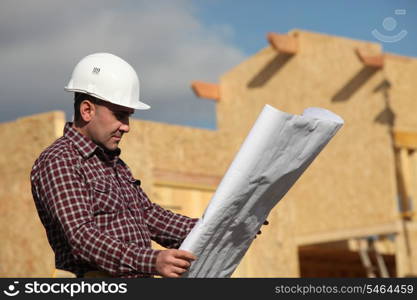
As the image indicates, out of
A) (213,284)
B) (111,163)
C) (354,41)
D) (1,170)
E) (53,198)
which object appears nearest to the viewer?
(213,284)

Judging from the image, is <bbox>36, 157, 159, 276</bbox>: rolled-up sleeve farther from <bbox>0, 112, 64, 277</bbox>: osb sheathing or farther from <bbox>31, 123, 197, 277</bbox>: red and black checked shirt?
<bbox>0, 112, 64, 277</bbox>: osb sheathing

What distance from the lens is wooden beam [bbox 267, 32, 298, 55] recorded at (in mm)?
21281

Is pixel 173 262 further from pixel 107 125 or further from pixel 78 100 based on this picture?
pixel 78 100

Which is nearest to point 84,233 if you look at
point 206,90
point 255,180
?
point 255,180

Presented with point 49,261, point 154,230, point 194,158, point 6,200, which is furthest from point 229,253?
point 194,158

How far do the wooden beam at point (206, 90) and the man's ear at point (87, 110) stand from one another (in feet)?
62.3

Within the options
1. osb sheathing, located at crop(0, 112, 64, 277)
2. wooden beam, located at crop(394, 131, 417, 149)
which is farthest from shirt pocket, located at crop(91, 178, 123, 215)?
wooden beam, located at crop(394, 131, 417, 149)

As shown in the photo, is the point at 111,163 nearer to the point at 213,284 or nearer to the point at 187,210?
the point at 213,284

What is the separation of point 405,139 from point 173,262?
17411mm

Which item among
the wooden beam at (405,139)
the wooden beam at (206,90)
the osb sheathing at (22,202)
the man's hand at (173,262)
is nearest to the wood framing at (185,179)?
the osb sheathing at (22,202)

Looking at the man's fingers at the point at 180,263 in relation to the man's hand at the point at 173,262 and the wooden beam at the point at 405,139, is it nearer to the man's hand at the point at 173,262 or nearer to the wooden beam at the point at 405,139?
the man's hand at the point at 173,262

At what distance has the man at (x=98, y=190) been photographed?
127 inches

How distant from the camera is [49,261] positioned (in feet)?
40.9

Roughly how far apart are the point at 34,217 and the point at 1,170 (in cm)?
115
